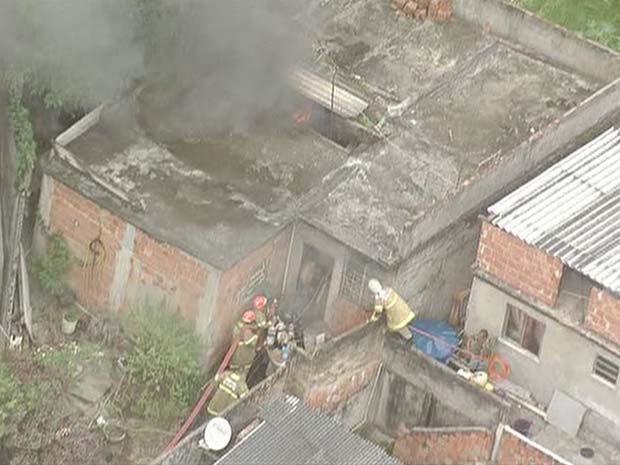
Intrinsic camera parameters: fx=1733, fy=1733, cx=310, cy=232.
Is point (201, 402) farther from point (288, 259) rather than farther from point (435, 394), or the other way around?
point (435, 394)

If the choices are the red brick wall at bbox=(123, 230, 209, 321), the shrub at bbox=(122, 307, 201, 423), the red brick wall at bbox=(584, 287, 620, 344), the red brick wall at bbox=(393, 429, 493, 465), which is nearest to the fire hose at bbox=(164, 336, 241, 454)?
the shrub at bbox=(122, 307, 201, 423)

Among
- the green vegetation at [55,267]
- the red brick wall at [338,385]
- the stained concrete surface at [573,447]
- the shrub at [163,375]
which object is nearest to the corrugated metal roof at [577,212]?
the stained concrete surface at [573,447]

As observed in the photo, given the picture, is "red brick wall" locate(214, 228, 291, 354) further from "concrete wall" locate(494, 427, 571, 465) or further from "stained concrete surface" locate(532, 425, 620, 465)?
"stained concrete surface" locate(532, 425, 620, 465)

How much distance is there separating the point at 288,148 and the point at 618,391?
638cm

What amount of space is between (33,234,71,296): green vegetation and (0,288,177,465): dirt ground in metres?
0.28

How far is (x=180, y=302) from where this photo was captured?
2489 centimetres

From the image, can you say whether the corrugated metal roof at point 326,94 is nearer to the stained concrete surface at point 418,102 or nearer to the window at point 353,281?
the stained concrete surface at point 418,102

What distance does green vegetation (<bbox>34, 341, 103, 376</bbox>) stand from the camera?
80.3 ft

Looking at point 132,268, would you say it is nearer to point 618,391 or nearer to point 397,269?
point 397,269

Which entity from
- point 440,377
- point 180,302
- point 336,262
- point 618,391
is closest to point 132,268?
point 180,302

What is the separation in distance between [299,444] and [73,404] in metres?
4.06

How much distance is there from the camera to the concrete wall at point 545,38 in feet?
91.8

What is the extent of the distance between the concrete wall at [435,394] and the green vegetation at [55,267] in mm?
5061

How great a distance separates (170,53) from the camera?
27.0 meters
